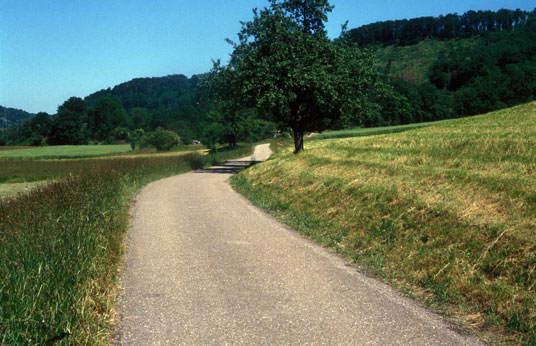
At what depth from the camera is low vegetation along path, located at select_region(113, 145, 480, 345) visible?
507cm

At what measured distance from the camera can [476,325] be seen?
18.0 feet

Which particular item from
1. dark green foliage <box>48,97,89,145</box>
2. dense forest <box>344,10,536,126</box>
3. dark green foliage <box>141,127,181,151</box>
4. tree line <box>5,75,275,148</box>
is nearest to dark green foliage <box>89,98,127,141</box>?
tree line <box>5,75,275,148</box>

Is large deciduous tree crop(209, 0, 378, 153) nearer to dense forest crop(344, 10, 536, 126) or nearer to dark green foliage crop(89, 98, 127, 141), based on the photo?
dense forest crop(344, 10, 536, 126)

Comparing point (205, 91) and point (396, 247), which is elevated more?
point (205, 91)

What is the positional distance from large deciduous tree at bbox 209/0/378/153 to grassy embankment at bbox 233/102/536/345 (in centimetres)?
1205

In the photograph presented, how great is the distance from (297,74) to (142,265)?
73.2 feet

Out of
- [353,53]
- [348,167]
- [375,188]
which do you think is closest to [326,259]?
[375,188]

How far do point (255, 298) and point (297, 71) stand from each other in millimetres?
23851

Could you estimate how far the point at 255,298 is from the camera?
6.27 metres

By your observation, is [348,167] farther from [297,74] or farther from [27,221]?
[297,74]

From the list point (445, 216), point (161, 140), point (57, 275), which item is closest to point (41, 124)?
point (161, 140)

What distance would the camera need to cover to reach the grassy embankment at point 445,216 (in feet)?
20.0

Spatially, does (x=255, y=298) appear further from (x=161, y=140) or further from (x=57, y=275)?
(x=161, y=140)

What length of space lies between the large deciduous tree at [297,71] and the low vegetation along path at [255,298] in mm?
19636
